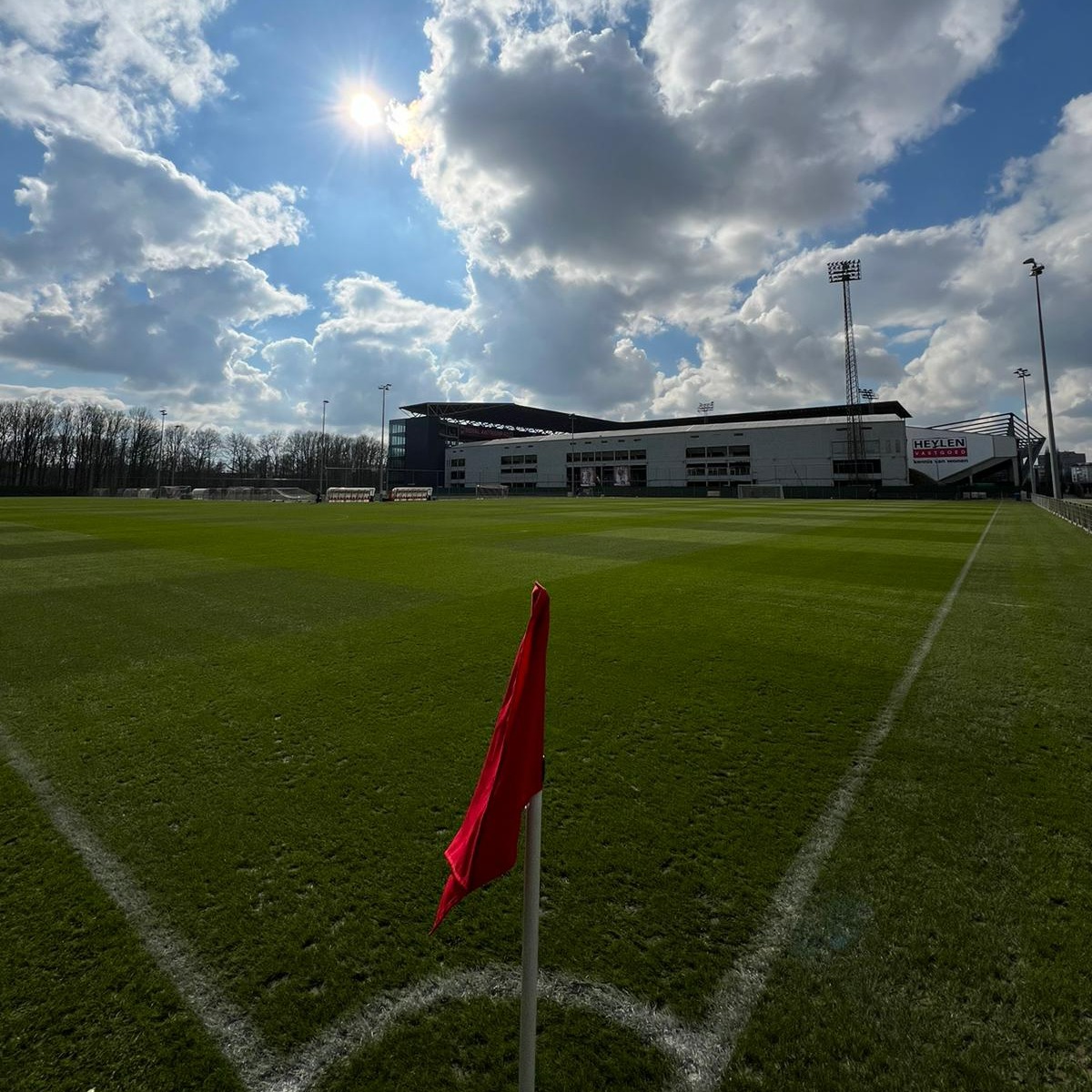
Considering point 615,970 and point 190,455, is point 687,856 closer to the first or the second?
point 615,970

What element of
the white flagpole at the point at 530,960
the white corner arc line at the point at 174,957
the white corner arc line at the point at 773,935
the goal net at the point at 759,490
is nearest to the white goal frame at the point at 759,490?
the goal net at the point at 759,490

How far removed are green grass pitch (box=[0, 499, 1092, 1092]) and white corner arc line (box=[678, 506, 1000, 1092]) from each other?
5 cm

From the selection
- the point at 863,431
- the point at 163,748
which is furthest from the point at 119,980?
the point at 863,431

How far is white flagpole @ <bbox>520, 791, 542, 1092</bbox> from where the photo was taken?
179 cm

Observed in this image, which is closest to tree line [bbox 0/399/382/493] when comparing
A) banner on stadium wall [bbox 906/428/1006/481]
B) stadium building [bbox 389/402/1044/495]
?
stadium building [bbox 389/402/1044/495]

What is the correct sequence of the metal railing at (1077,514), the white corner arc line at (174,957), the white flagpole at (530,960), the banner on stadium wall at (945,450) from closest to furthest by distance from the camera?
the white flagpole at (530,960) → the white corner arc line at (174,957) → the metal railing at (1077,514) → the banner on stadium wall at (945,450)

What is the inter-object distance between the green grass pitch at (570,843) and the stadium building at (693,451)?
87.9m

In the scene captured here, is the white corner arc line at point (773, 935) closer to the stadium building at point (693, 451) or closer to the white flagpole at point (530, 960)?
the white flagpole at point (530, 960)

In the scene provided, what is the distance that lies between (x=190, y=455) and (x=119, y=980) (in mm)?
155795

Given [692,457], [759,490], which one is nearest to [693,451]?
[692,457]

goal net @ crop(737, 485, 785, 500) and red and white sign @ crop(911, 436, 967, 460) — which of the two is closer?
red and white sign @ crop(911, 436, 967, 460)

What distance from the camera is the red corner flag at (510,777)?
1863 mm

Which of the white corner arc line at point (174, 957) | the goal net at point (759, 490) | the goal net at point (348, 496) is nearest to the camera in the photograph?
the white corner arc line at point (174, 957)

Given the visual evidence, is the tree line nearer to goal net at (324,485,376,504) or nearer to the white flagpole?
goal net at (324,485,376,504)
